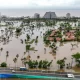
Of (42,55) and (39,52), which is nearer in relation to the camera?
(42,55)

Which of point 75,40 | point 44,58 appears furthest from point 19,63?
point 75,40

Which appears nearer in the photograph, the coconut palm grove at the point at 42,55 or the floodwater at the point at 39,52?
the coconut palm grove at the point at 42,55

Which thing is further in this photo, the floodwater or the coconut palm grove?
the floodwater

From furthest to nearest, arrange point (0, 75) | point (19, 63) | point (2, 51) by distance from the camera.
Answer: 1. point (2, 51)
2. point (19, 63)
3. point (0, 75)

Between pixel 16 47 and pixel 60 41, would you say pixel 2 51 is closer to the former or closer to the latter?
pixel 16 47

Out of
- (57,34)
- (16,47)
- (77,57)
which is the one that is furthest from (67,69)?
(57,34)

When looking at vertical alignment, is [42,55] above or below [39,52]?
below

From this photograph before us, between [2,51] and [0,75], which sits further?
[2,51]

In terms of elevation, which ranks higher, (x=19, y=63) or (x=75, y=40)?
(x=75, y=40)

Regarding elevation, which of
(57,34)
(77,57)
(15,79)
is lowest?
(15,79)

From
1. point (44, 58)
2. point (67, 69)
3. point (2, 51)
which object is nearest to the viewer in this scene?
point (67, 69)
